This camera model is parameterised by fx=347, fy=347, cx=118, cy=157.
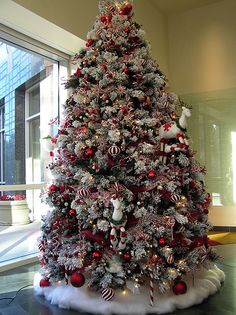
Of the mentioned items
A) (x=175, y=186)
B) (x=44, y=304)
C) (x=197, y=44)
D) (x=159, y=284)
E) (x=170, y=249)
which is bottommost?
(x=44, y=304)

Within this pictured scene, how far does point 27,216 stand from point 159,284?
2.46 metres

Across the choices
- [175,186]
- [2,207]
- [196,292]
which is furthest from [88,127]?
[2,207]

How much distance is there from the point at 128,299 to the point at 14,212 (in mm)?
2326

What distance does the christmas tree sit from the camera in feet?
7.50

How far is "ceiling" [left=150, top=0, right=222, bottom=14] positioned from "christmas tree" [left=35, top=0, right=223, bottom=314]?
117 inches

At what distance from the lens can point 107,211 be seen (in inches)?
90.7

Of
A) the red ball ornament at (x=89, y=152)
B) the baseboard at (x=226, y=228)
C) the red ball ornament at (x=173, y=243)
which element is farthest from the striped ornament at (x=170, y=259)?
the baseboard at (x=226, y=228)

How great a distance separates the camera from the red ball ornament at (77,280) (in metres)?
2.32

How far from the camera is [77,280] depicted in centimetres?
232

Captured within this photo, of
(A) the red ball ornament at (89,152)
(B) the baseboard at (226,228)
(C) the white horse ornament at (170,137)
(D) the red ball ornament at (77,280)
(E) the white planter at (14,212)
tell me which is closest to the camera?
(D) the red ball ornament at (77,280)

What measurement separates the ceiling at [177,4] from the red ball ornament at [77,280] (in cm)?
446

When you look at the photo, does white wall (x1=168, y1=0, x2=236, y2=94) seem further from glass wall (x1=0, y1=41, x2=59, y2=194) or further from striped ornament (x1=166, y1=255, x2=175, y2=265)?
striped ornament (x1=166, y1=255, x2=175, y2=265)

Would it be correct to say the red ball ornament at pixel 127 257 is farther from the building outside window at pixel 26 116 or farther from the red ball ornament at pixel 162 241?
the building outside window at pixel 26 116

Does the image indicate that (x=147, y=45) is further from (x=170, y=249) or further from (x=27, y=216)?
(x=27, y=216)
